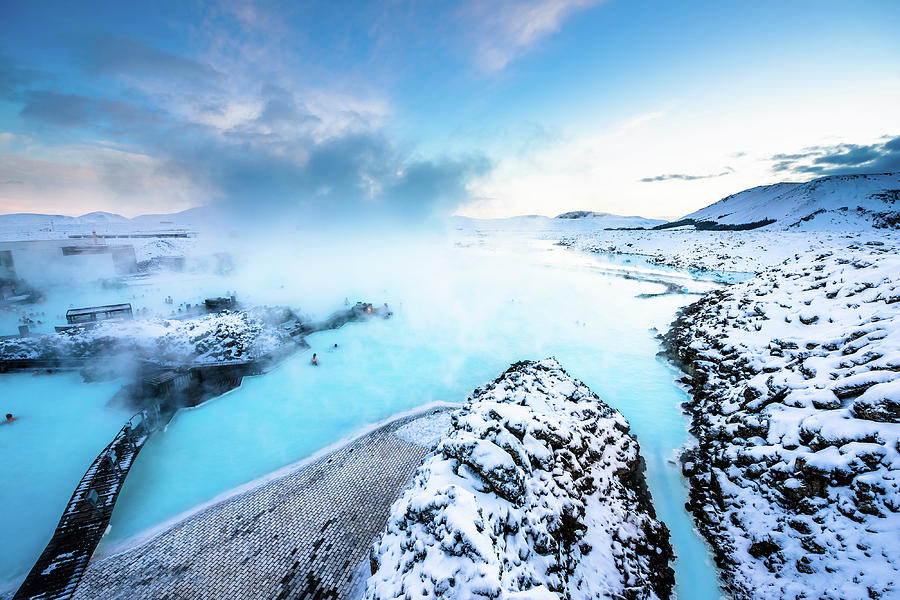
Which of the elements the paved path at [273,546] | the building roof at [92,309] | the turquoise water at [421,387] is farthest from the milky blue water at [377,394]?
the building roof at [92,309]

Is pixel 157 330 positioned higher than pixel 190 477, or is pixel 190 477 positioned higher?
pixel 157 330

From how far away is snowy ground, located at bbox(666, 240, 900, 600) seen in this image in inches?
289

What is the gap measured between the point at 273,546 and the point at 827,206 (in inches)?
4397

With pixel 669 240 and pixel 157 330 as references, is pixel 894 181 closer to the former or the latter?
pixel 669 240

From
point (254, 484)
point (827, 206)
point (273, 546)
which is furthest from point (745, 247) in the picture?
point (254, 484)

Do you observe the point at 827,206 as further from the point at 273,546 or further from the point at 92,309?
the point at 92,309

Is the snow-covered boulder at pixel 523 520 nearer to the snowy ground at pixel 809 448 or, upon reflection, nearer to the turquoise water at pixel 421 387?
the turquoise water at pixel 421 387

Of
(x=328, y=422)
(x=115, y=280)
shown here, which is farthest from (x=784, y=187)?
(x=115, y=280)

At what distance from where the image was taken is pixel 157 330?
22.3 m

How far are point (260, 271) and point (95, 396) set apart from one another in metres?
38.1

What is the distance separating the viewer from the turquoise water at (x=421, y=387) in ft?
39.4

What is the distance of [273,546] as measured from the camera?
9266 millimetres

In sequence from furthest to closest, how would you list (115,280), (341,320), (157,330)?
(115,280) → (341,320) → (157,330)

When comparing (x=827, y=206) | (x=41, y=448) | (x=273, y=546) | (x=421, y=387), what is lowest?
(x=421, y=387)
